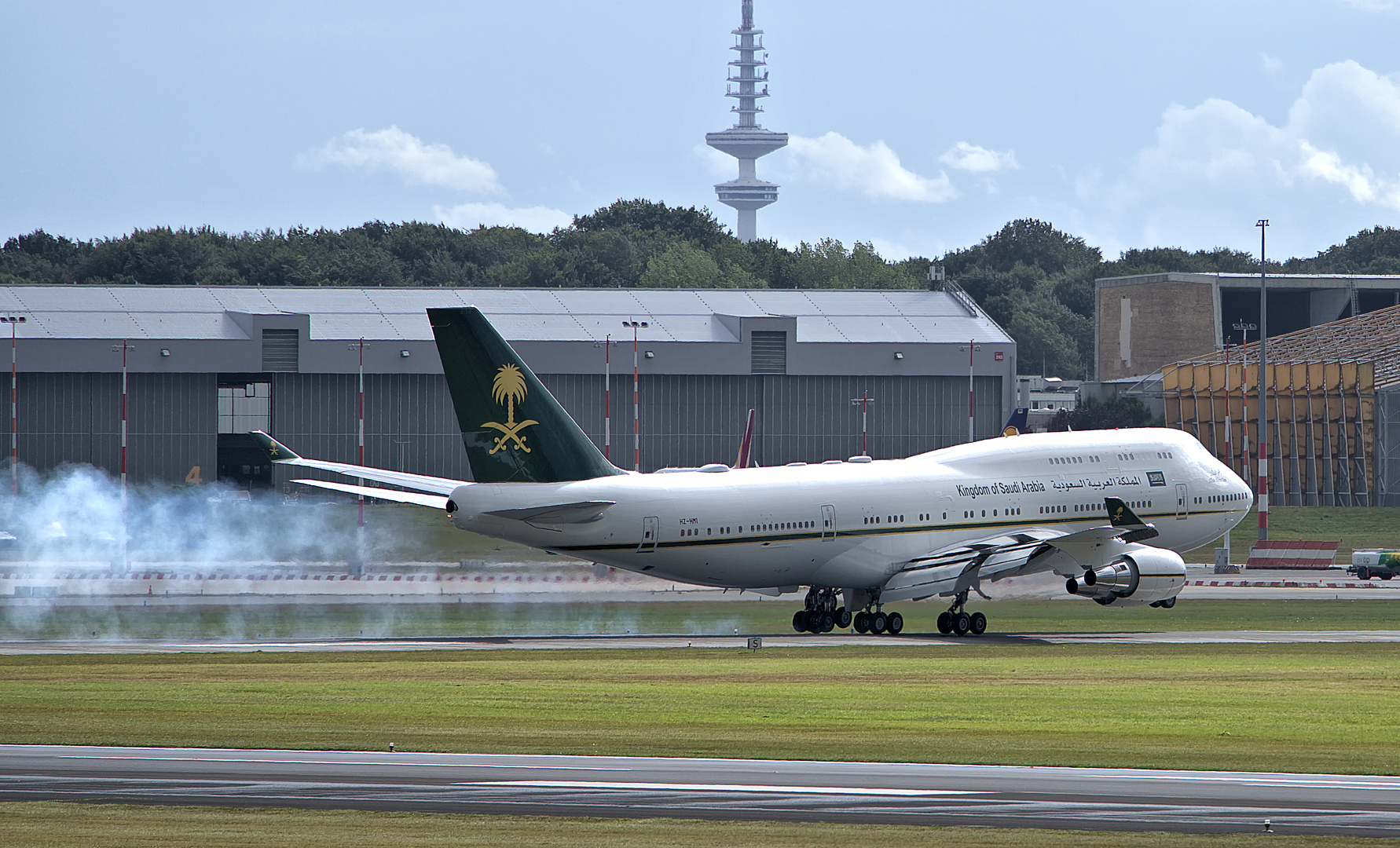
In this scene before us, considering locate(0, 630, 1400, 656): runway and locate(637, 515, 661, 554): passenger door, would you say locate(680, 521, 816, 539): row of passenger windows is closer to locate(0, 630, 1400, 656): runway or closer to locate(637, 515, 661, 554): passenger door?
locate(637, 515, 661, 554): passenger door

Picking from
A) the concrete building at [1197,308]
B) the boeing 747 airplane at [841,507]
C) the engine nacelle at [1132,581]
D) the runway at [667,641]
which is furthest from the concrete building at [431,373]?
the engine nacelle at [1132,581]

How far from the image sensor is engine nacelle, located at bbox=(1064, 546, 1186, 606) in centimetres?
5075

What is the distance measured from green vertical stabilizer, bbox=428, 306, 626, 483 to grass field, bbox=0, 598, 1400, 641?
8932 millimetres

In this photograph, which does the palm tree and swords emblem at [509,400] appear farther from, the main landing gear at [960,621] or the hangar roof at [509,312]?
the hangar roof at [509,312]

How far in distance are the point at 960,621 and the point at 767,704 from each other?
1817 centimetres

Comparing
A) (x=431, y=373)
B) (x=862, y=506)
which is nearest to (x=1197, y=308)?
(x=431, y=373)

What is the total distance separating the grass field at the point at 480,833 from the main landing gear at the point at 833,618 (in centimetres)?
2992

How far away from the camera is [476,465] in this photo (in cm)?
4338

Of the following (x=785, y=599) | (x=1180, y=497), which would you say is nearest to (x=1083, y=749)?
(x=1180, y=497)

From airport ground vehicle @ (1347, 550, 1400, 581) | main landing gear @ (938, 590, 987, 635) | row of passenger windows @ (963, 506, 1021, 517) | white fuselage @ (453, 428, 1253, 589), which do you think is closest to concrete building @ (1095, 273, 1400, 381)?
airport ground vehicle @ (1347, 550, 1400, 581)

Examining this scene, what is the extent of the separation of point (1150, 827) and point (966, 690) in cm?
1508

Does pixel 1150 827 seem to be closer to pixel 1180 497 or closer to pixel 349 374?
pixel 1180 497

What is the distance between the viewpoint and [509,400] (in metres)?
43.2

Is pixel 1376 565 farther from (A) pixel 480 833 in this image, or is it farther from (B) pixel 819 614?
(A) pixel 480 833
